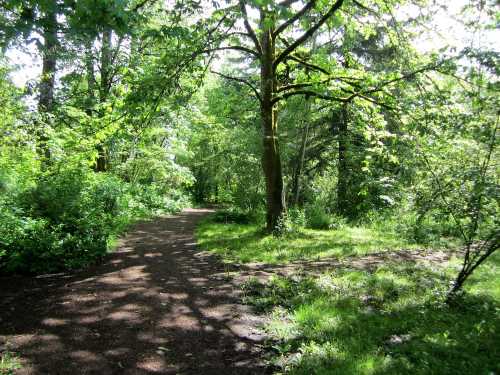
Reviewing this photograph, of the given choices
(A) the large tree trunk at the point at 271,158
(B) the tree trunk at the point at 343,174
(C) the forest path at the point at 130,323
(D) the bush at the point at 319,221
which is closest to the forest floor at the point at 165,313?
(C) the forest path at the point at 130,323

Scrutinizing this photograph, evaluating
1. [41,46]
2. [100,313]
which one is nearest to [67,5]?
[41,46]

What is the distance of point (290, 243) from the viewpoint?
31.7 feet

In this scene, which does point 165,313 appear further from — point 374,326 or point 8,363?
point 374,326

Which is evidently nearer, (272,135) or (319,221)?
(272,135)

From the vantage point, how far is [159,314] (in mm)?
4918

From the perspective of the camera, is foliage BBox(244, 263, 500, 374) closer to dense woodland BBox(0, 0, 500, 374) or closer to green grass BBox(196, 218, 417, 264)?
dense woodland BBox(0, 0, 500, 374)

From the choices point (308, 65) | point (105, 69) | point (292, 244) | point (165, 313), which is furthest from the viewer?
point (105, 69)

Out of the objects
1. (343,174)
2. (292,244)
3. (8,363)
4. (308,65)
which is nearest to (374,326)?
(8,363)

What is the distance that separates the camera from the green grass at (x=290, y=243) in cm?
840

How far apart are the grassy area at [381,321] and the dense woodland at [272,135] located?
66mm

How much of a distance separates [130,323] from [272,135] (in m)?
7.23

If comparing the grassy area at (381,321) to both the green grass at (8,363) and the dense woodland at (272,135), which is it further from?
the green grass at (8,363)

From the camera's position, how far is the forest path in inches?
146

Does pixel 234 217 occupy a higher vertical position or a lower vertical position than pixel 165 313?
higher
